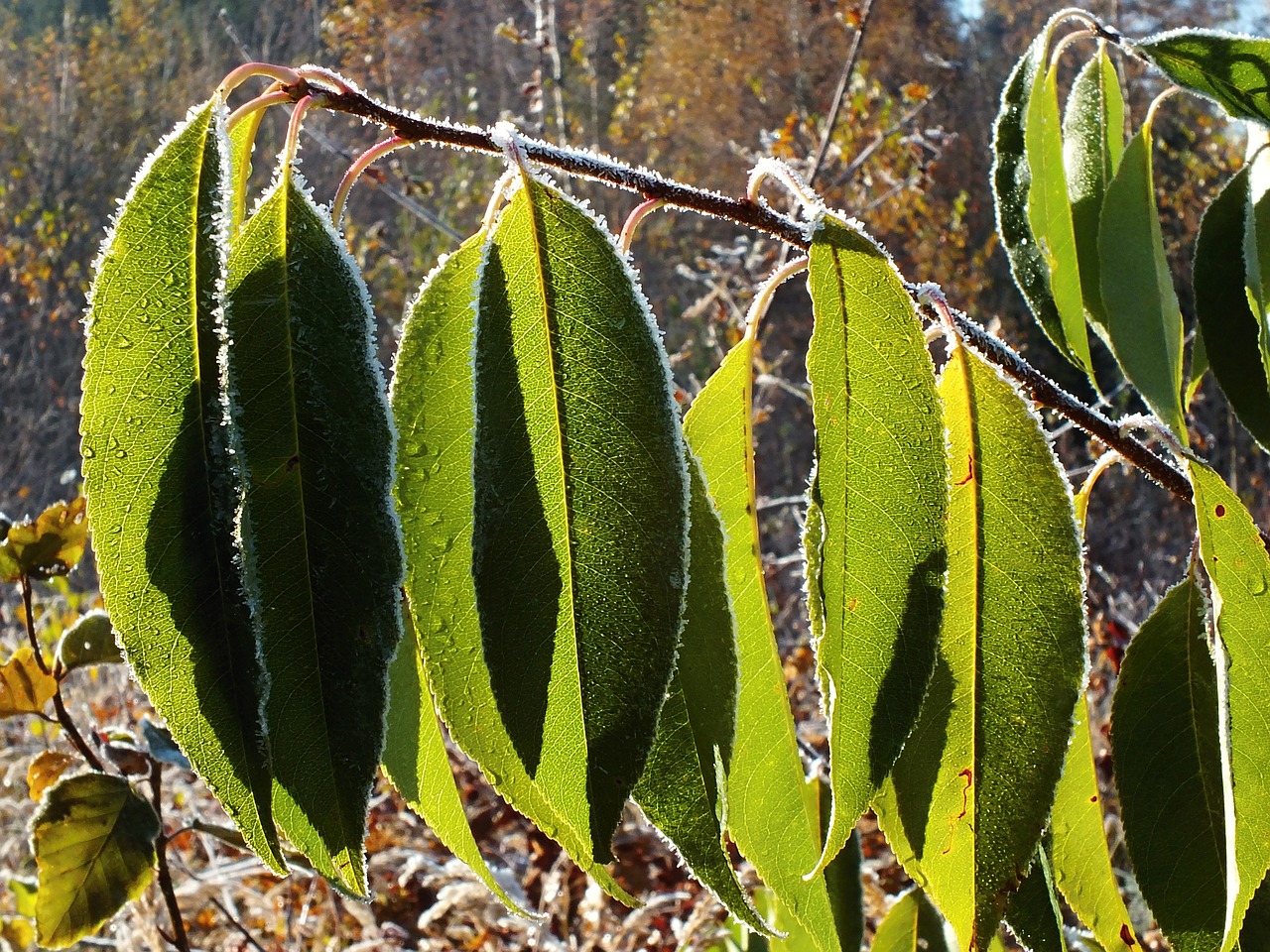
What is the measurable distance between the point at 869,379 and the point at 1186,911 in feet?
1.47

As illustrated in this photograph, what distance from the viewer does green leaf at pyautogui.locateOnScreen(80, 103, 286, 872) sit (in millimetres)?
484

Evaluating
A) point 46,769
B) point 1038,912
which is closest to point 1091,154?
point 1038,912

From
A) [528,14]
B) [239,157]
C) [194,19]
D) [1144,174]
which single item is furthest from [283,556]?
[194,19]

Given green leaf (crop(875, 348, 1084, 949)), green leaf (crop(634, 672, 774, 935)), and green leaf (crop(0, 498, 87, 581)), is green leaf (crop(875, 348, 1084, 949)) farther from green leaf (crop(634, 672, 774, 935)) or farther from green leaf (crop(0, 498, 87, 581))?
green leaf (crop(0, 498, 87, 581))

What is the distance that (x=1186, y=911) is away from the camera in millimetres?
737

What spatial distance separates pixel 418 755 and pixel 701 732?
0.16 m

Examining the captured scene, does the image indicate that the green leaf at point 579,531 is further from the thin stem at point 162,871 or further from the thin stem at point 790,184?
the thin stem at point 162,871

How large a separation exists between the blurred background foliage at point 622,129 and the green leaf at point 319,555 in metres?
6.24

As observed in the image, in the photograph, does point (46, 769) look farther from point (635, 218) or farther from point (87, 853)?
point (635, 218)

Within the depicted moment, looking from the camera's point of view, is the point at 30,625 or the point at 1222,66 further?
the point at 30,625

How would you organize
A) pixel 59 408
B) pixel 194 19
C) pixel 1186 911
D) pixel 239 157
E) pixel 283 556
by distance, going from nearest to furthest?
pixel 283 556, pixel 239 157, pixel 1186 911, pixel 59 408, pixel 194 19

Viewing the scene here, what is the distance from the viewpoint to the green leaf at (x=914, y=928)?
101cm

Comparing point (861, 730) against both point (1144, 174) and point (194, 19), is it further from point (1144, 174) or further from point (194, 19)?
point (194, 19)

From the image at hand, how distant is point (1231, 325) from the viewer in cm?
88
